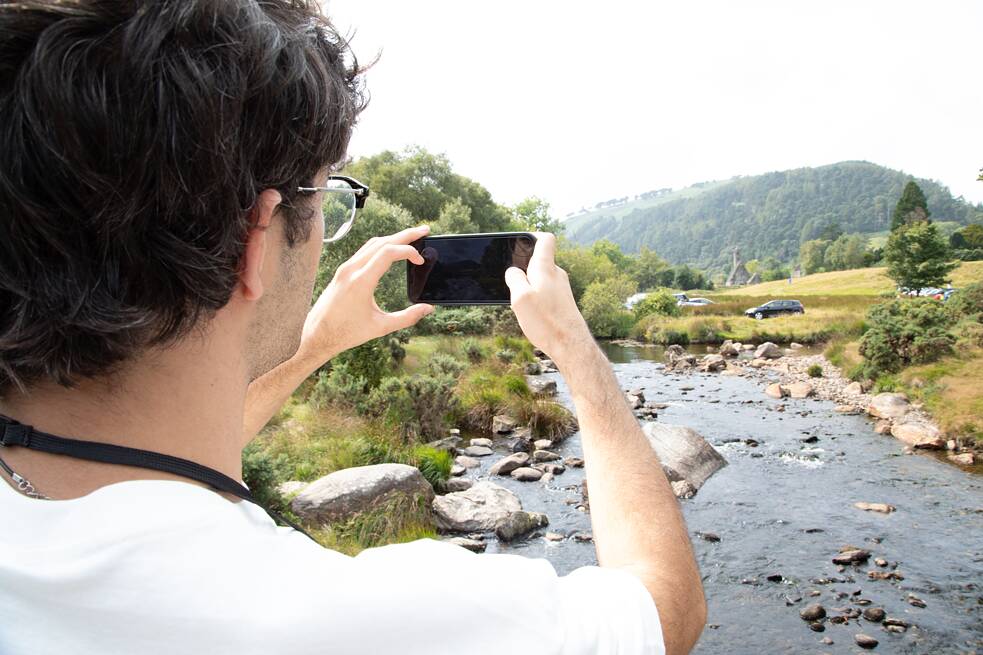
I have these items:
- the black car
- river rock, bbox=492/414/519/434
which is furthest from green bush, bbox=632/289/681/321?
river rock, bbox=492/414/519/434

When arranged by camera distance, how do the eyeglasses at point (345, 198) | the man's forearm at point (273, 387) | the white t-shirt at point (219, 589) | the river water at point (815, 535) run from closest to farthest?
the white t-shirt at point (219, 589)
the eyeglasses at point (345, 198)
the man's forearm at point (273, 387)
the river water at point (815, 535)

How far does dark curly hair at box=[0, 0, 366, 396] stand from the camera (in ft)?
2.31

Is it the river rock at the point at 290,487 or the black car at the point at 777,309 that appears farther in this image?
the black car at the point at 777,309

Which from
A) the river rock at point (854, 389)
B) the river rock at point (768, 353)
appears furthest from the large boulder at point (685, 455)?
the river rock at point (768, 353)

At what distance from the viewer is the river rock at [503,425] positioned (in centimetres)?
1178

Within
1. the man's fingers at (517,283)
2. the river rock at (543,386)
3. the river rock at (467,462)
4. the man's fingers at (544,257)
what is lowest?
the river rock at (467,462)

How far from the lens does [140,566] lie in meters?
0.64

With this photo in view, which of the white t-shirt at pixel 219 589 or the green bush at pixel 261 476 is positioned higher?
the white t-shirt at pixel 219 589

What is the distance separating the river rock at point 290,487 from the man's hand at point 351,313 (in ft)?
18.3

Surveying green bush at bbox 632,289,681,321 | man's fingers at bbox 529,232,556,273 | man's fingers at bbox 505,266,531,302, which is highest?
man's fingers at bbox 529,232,556,273

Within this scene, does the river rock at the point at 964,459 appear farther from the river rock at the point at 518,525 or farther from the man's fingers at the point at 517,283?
the man's fingers at the point at 517,283

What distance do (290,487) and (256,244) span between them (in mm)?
6917

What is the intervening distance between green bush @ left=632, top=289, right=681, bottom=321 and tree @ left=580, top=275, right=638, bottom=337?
0.78 meters

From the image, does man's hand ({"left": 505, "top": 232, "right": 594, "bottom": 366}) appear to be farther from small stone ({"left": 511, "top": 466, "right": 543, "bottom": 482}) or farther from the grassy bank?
small stone ({"left": 511, "top": 466, "right": 543, "bottom": 482})
